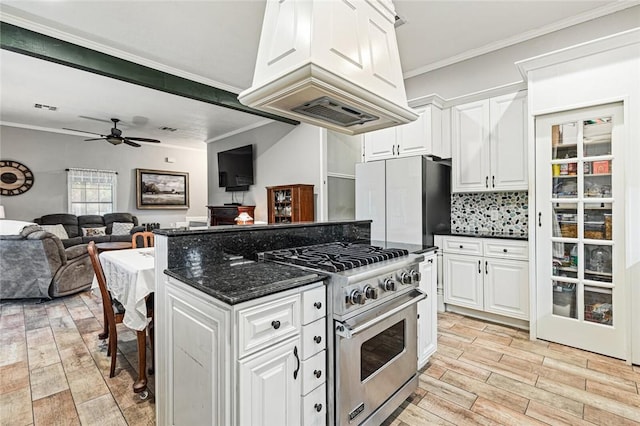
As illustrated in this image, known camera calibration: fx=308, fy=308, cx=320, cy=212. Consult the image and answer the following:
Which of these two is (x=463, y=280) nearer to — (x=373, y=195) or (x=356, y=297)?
(x=373, y=195)

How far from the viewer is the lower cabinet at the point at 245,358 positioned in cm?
113

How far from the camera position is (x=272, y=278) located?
1.34m

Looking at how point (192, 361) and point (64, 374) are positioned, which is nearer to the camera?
point (192, 361)

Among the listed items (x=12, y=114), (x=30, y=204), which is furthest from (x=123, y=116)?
(x=30, y=204)

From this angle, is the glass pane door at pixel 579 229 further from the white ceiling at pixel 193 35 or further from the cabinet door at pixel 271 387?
Result: the cabinet door at pixel 271 387

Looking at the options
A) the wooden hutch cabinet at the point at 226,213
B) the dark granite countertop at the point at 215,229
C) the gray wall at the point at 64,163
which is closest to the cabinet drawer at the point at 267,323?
the dark granite countertop at the point at 215,229

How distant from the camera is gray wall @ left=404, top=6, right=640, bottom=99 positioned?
2.84 m

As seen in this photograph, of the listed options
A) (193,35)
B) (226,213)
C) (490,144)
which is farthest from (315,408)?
(226,213)

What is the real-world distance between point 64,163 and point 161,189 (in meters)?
2.03

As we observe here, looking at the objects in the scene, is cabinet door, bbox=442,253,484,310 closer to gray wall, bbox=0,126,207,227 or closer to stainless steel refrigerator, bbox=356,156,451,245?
stainless steel refrigerator, bbox=356,156,451,245

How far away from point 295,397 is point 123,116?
6.09m

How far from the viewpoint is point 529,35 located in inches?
128

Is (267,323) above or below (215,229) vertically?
below

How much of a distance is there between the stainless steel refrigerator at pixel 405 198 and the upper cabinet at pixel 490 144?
1.00ft
